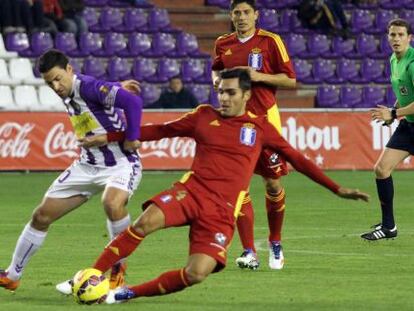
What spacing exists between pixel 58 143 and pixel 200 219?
567 inches

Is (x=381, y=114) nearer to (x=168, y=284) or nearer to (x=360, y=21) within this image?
(x=168, y=284)

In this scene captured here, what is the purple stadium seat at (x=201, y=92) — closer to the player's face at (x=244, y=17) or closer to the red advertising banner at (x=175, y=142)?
the red advertising banner at (x=175, y=142)

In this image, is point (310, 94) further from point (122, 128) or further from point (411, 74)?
point (122, 128)

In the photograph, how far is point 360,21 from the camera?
98.4ft

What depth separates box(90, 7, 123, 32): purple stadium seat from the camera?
2733 cm

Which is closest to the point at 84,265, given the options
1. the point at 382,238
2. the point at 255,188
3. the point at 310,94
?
the point at 382,238

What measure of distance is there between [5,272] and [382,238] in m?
5.09

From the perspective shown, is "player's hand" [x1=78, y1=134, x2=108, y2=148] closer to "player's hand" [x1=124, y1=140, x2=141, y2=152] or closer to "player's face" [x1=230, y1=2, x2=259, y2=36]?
"player's hand" [x1=124, y1=140, x2=141, y2=152]

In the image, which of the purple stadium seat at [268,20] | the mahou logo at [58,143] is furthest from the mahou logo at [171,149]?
the purple stadium seat at [268,20]

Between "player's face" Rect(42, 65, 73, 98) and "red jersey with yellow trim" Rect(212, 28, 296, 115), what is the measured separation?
215 cm

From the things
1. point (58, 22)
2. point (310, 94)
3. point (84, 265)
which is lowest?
point (310, 94)

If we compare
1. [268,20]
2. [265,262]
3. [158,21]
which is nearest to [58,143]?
[158,21]

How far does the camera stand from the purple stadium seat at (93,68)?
85.7 ft

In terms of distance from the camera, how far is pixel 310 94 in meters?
28.0
